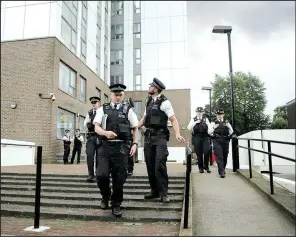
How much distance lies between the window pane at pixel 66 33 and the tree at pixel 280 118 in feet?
123

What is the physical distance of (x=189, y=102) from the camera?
3052 centimetres

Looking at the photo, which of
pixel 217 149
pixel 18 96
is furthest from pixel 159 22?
pixel 217 149

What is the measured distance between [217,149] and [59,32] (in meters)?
13.3

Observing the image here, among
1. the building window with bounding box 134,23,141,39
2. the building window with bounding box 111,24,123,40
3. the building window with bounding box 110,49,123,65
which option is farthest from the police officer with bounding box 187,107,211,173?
the building window with bounding box 111,24,123,40

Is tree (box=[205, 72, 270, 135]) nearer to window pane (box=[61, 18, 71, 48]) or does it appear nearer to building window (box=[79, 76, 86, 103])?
building window (box=[79, 76, 86, 103])

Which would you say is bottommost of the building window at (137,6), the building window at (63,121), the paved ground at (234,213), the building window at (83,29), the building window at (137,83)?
the paved ground at (234,213)

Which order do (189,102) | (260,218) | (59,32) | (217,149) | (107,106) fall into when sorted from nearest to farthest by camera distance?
1. (260,218)
2. (107,106)
3. (217,149)
4. (59,32)
5. (189,102)

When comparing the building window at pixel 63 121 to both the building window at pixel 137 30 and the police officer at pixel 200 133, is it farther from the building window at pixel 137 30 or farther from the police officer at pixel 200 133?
the building window at pixel 137 30

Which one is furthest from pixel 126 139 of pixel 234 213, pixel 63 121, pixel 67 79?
pixel 67 79

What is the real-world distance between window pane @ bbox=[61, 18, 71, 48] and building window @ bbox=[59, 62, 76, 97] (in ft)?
5.14

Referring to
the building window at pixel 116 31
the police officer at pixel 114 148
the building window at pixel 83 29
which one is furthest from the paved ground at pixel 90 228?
the building window at pixel 116 31

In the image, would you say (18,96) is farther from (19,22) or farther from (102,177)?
(102,177)

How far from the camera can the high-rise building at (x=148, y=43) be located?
99.9 feet

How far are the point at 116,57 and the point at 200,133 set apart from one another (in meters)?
25.9
